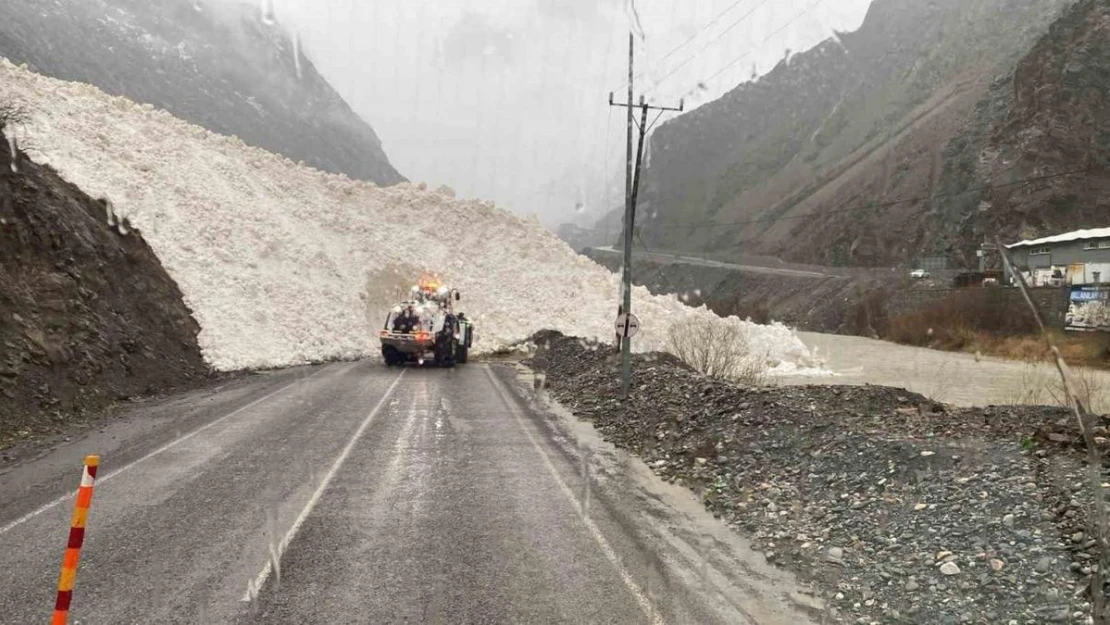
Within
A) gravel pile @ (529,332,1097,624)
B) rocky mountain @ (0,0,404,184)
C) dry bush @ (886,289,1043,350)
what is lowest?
gravel pile @ (529,332,1097,624)

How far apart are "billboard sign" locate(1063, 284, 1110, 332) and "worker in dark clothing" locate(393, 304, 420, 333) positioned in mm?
33596

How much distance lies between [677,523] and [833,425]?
362 cm

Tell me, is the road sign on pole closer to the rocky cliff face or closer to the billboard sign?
the billboard sign

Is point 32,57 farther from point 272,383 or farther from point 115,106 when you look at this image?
point 272,383

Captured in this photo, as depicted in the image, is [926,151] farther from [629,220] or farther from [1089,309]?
[629,220]

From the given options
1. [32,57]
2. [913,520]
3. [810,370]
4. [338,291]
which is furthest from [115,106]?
[32,57]

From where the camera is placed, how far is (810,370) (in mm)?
35625

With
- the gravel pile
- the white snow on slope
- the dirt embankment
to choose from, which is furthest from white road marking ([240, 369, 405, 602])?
the white snow on slope

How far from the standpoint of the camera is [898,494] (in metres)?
8.23

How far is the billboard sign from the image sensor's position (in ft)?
121

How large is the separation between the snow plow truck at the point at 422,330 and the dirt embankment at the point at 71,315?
23.1 ft

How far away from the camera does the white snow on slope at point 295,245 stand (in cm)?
2855

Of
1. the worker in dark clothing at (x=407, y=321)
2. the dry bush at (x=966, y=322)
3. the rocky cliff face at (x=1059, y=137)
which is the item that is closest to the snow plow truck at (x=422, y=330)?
the worker in dark clothing at (x=407, y=321)

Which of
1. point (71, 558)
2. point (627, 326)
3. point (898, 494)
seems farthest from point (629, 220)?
point (71, 558)
